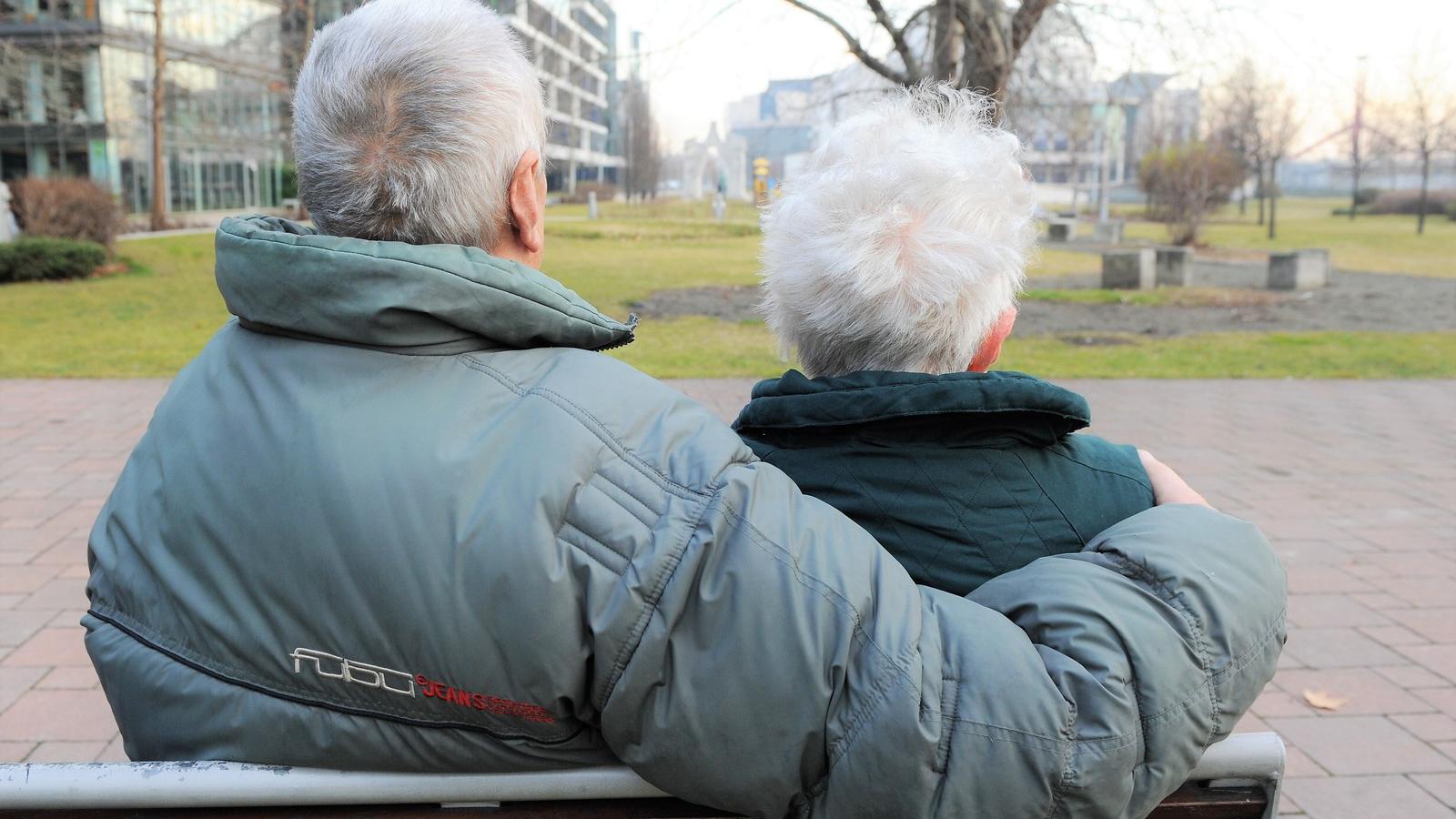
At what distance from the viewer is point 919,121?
5.92 ft

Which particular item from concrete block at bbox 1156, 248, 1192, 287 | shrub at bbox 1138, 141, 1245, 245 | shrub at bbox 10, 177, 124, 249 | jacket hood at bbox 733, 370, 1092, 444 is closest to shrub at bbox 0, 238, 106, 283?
shrub at bbox 10, 177, 124, 249

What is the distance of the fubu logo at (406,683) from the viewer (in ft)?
4.00

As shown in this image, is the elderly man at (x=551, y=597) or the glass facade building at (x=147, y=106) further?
the glass facade building at (x=147, y=106)

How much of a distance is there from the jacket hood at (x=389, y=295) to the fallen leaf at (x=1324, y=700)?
10.2ft

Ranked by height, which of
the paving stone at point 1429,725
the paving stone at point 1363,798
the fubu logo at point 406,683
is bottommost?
the paving stone at point 1363,798

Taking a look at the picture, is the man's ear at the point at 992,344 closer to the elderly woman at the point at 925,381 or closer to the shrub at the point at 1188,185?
the elderly woman at the point at 925,381

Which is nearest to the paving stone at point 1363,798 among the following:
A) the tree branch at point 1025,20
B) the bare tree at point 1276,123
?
the tree branch at point 1025,20

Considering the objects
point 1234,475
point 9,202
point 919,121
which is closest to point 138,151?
point 9,202

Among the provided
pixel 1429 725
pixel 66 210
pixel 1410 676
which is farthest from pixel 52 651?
pixel 66 210

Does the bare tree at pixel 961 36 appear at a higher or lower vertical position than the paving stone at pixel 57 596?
higher

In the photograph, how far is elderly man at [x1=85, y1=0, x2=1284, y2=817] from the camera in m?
1.18

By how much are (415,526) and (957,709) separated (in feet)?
1.87

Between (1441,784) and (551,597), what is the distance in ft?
9.54

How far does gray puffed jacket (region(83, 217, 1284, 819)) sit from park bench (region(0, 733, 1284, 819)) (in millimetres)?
27
